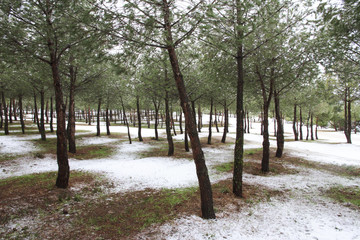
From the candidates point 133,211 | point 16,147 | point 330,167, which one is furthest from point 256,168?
point 16,147

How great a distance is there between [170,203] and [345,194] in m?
7.52

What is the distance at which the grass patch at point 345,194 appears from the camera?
6.99 m

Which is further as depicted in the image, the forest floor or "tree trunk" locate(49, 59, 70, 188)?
"tree trunk" locate(49, 59, 70, 188)

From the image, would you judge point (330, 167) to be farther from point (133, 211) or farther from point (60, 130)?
point (60, 130)

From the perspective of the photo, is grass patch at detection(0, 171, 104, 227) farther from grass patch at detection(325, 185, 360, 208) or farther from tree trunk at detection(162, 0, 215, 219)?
grass patch at detection(325, 185, 360, 208)

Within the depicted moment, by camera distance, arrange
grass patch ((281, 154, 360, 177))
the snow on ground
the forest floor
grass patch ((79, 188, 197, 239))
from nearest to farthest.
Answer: the forest floor, grass patch ((79, 188, 197, 239)), grass patch ((281, 154, 360, 177)), the snow on ground

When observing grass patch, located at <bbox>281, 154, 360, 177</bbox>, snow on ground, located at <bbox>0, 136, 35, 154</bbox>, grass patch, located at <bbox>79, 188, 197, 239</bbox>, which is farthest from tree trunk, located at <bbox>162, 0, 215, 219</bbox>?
snow on ground, located at <bbox>0, 136, 35, 154</bbox>

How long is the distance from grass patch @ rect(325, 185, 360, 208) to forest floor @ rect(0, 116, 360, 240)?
0.13 ft

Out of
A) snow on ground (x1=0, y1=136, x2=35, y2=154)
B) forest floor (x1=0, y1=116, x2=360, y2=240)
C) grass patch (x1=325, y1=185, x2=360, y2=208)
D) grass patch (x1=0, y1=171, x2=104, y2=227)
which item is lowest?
grass patch (x1=325, y1=185, x2=360, y2=208)

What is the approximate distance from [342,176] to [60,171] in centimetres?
1464

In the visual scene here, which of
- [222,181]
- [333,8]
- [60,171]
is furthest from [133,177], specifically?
[333,8]

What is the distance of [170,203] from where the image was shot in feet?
22.1

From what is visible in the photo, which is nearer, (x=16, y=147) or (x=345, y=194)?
(x=345, y=194)

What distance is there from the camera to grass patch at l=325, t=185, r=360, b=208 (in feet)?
22.9
